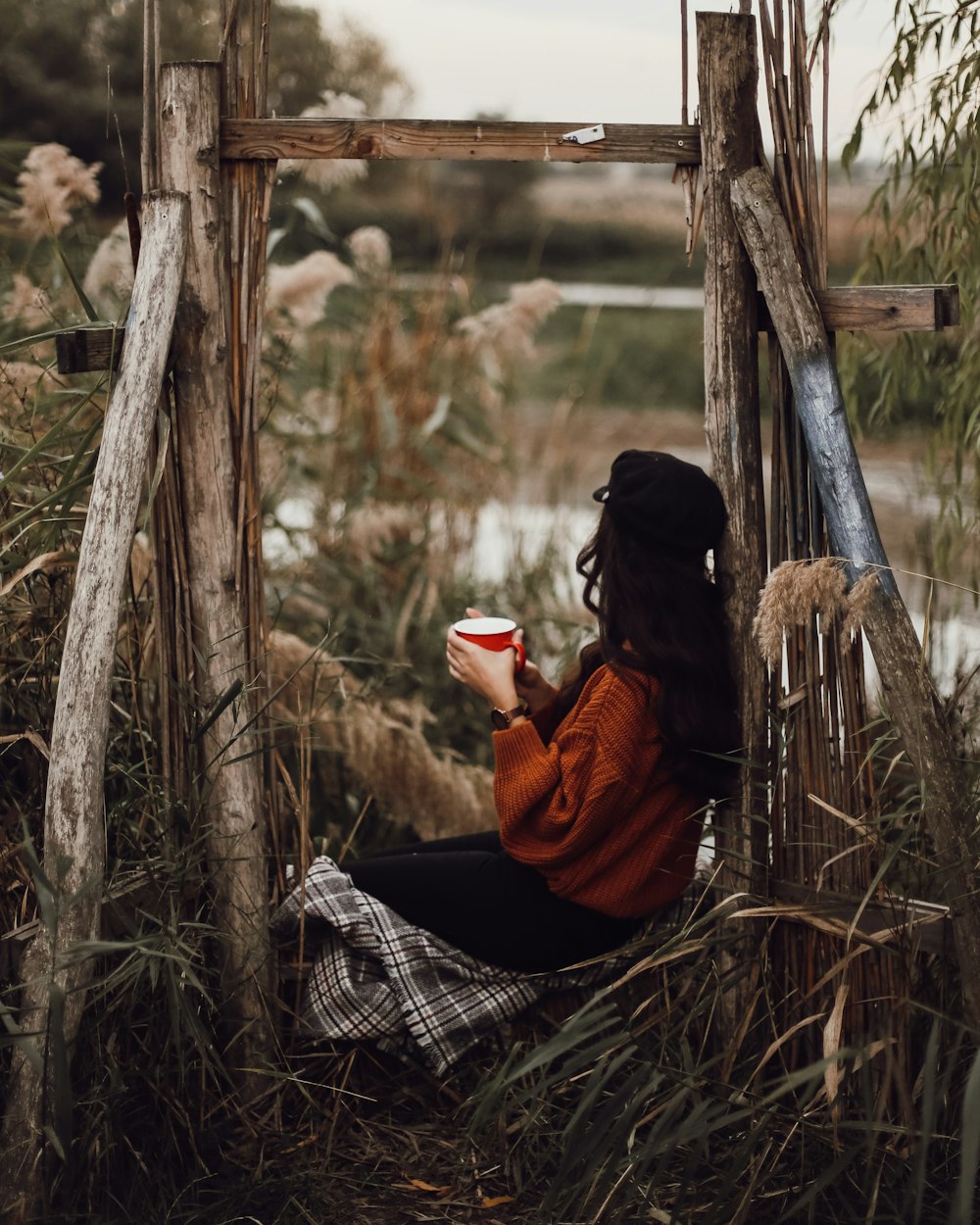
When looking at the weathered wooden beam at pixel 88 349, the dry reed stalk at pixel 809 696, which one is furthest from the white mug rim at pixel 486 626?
the weathered wooden beam at pixel 88 349

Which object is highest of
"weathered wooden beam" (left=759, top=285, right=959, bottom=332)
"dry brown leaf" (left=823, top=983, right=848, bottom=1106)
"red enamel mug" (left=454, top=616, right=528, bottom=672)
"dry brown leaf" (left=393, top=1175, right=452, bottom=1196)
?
"weathered wooden beam" (left=759, top=285, right=959, bottom=332)

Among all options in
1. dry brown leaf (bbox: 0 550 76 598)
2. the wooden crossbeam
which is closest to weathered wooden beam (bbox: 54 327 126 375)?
the wooden crossbeam

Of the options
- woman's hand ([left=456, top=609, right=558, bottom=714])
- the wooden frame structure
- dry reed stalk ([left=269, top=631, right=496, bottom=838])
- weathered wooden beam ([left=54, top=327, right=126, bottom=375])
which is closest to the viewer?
weathered wooden beam ([left=54, top=327, right=126, bottom=375])

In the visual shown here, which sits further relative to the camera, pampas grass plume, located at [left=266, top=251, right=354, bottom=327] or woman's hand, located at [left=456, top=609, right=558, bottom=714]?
pampas grass plume, located at [left=266, top=251, right=354, bottom=327]

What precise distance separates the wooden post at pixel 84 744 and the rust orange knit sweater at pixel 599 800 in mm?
694

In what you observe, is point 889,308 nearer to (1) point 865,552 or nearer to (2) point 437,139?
(1) point 865,552

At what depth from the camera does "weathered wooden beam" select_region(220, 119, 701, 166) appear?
2227 millimetres

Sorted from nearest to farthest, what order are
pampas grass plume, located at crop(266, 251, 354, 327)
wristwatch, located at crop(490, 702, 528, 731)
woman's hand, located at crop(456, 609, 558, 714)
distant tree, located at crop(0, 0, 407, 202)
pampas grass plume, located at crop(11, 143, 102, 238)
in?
1. wristwatch, located at crop(490, 702, 528, 731)
2. woman's hand, located at crop(456, 609, 558, 714)
3. pampas grass plume, located at crop(11, 143, 102, 238)
4. pampas grass plume, located at crop(266, 251, 354, 327)
5. distant tree, located at crop(0, 0, 407, 202)

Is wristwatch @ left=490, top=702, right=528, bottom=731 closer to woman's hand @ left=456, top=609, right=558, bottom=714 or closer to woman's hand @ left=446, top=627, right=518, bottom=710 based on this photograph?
woman's hand @ left=446, top=627, right=518, bottom=710

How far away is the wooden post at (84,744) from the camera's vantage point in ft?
6.12

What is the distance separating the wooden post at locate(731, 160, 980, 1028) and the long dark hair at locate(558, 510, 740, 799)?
30 cm

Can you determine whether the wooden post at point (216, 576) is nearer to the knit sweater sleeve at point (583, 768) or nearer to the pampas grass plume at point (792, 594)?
the knit sweater sleeve at point (583, 768)

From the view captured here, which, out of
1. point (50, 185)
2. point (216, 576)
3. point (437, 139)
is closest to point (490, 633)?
point (216, 576)

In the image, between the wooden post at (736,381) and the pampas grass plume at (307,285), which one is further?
the pampas grass plume at (307,285)
